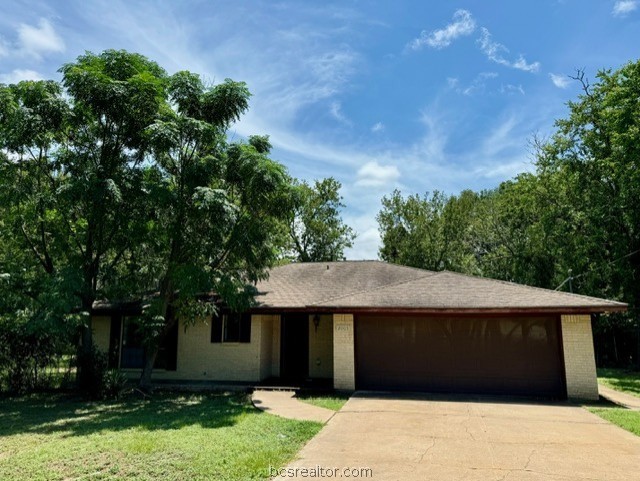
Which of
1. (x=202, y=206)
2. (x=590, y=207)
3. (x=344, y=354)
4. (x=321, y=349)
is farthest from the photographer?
(x=590, y=207)

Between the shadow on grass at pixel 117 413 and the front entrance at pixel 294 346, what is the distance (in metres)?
2.79

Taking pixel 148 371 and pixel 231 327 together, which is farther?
pixel 231 327

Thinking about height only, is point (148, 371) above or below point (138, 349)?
below

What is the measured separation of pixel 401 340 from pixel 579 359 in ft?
14.9

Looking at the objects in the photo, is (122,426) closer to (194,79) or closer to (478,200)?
(194,79)

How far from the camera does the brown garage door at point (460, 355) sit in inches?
436

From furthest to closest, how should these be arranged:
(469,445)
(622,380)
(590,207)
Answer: (590,207) < (622,380) < (469,445)

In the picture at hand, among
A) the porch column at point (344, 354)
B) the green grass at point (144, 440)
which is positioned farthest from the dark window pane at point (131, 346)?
the porch column at point (344, 354)

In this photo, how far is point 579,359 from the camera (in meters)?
10.6

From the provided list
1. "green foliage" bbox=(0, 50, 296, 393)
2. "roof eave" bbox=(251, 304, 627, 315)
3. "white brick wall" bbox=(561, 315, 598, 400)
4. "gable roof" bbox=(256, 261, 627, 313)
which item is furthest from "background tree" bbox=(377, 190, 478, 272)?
"green foliage" bbox=(0, 50, 296, 393)

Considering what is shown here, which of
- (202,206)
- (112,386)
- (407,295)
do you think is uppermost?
(202,206)

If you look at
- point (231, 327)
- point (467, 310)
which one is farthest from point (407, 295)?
point (231, 327)

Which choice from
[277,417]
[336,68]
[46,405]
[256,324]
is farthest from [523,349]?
[46,405]

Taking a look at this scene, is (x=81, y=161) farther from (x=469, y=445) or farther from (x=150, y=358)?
(x=469, y=445)
